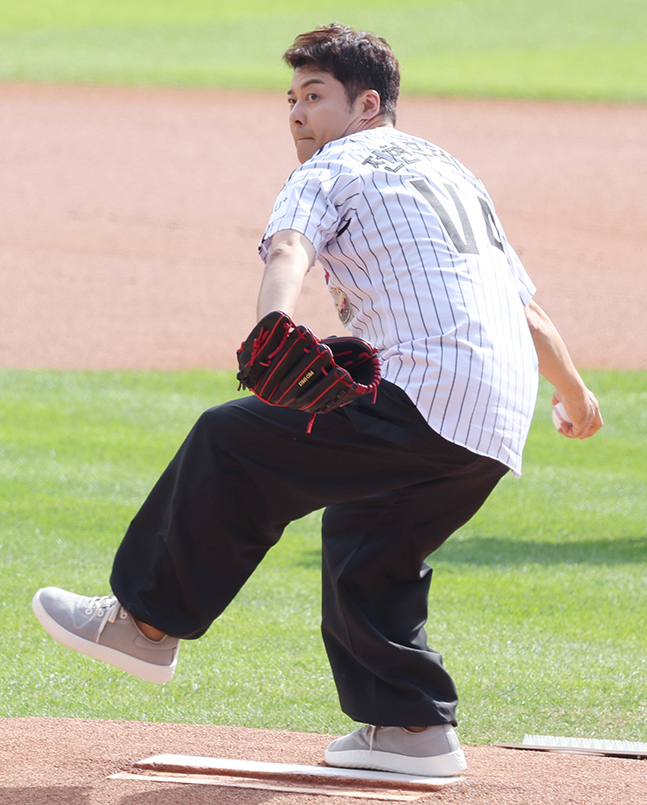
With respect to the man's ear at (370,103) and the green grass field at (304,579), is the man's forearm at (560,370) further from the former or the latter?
the green grass field at (304,579)

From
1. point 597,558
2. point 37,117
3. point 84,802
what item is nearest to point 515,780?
point 84,802

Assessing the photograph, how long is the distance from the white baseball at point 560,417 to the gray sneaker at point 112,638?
1.27 m

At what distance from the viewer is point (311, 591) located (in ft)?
18.8

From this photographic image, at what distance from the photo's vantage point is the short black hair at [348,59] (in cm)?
312

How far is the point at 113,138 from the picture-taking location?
62.8 feet

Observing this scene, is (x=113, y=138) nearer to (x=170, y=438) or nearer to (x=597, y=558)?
(x=170, y=438)

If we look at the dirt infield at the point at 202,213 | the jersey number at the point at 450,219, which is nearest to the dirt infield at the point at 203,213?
the dirt infield at the point at 202,213

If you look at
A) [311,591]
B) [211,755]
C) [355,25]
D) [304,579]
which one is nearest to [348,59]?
[211,755]

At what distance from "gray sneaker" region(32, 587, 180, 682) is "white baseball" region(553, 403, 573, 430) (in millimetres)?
1273

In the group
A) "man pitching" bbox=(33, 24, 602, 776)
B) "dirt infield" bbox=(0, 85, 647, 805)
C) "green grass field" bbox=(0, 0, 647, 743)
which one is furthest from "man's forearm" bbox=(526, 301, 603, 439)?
"dirt infield" bbox=(0, 85, 647, 805)

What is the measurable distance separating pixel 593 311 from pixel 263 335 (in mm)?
11833

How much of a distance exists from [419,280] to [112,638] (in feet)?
3.85

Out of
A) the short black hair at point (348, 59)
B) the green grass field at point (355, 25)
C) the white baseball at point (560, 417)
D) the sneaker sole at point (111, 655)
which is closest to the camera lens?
the sneaker sole at point (111, 655)

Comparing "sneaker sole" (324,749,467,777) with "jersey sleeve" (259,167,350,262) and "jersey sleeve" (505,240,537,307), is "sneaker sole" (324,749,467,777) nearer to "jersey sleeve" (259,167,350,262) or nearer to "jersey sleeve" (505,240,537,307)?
"jersey sleeve" (505,240,537,307)
